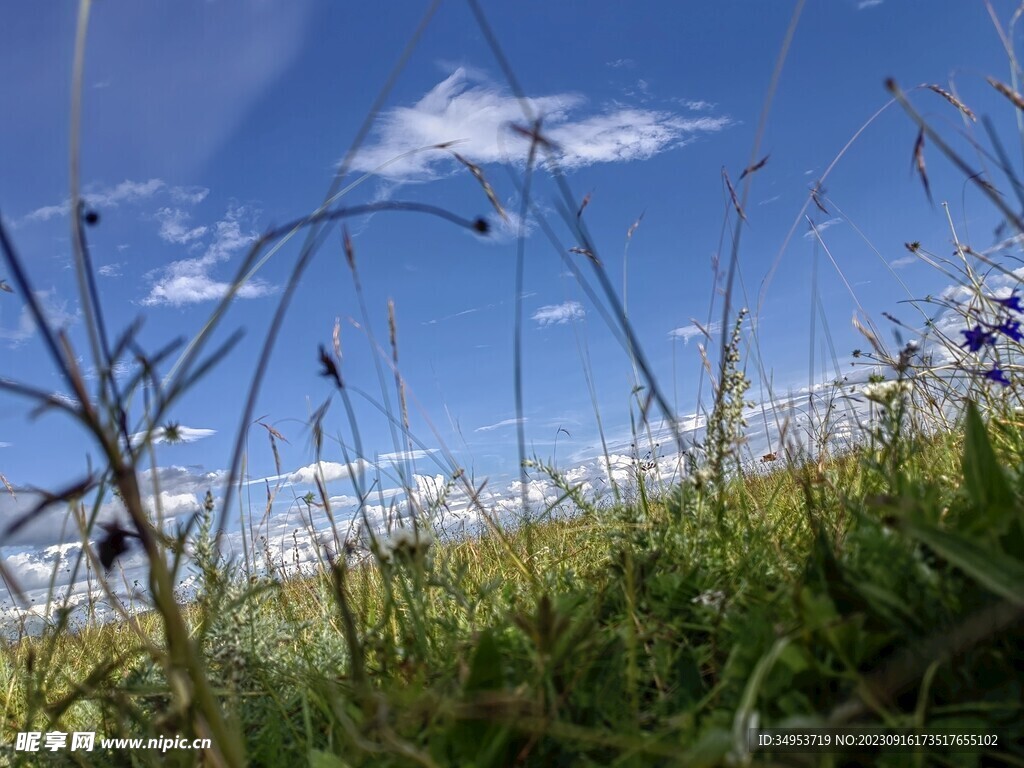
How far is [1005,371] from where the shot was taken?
305cm

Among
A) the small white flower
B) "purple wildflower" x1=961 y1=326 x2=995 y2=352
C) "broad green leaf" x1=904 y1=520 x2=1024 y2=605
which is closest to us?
"broad green leaf" x1=904 y1=520 x2=1024 y2=605

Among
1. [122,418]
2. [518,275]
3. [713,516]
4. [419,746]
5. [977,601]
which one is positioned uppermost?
[518,275]

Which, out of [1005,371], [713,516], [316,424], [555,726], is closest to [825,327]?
[1005,371]

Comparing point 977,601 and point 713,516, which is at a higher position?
point 713,516

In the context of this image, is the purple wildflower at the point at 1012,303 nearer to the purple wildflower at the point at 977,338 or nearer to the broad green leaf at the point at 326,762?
the purple wildflower at the point at 977,338

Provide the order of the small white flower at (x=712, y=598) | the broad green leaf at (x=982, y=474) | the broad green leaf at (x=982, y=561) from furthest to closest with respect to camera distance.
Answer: the small white flower at (x=712, y=598) → the broad green leaf at (x=982, y=474) → the broad green leaf at (x=982, y=561)

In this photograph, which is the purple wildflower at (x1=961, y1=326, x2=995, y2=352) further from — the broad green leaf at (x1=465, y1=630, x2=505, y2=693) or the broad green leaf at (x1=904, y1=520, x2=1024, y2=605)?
the broad green leaf at (x1=465, y1=630, x2=505, y2=693)

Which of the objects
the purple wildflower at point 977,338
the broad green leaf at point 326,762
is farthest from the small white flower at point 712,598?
the purple wildflower at point 977,338

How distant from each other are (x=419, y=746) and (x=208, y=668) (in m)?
1.31

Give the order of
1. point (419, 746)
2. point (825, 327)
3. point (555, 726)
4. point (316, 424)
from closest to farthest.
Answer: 1. point (555, 726)
2. point (419, 746)
3. point (316, 424)
4. point (825, 327)

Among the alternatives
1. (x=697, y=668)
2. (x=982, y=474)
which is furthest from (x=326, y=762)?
(x=982, y=474)

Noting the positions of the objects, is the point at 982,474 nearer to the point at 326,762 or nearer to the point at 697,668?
the point at 697,668

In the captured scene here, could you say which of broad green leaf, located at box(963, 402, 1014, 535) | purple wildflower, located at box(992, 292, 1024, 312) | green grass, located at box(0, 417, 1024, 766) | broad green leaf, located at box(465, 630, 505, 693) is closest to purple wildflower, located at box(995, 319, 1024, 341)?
purple wildflower, located at box(992, 292, 1024, 312)

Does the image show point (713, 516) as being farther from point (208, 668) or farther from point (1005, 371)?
point (1005, 371)
